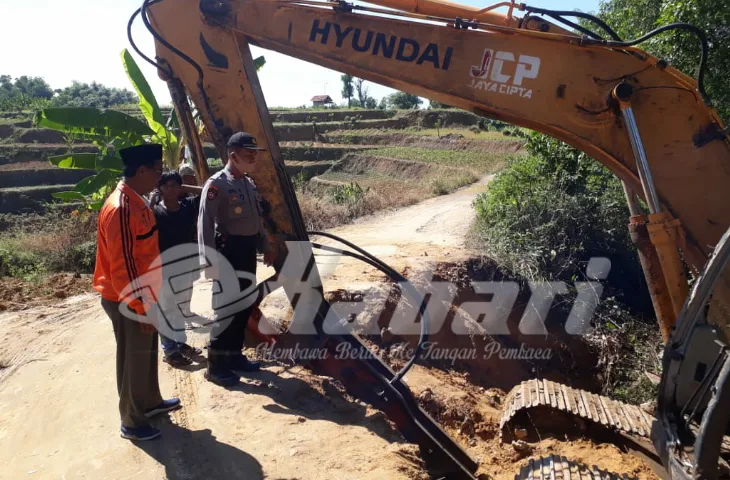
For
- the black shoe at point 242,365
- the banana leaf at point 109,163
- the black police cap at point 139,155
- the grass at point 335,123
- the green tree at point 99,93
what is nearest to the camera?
the black police cap at point 139,155

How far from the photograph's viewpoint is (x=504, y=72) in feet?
10.2

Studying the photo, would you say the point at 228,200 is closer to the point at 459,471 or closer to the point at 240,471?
the point at 240,471

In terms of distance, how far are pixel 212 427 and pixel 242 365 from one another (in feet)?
2.32

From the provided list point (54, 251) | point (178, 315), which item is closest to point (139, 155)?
point (178, 315)

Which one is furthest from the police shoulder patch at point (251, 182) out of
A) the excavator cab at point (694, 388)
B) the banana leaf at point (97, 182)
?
the banana leaf at point (97, 182)

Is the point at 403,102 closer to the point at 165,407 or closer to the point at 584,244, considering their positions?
the point at 584,244

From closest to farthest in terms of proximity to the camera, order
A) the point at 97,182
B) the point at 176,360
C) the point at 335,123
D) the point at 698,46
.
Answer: the point at 176,360 < the point at 698,46 < the point at 97,182 < the point at 335,123

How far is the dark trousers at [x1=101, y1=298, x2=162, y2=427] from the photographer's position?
3.13 meters

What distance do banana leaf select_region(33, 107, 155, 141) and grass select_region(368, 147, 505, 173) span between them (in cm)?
1564

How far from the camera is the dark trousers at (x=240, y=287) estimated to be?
12.3ft

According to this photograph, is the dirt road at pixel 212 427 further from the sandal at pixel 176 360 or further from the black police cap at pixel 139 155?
the black police cap at pixel 139 155

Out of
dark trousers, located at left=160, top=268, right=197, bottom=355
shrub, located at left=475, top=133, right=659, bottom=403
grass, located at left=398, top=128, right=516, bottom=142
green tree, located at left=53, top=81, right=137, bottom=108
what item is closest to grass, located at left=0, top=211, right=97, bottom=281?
dark trousers, located at left=160, top=268, right=197, bottom=355

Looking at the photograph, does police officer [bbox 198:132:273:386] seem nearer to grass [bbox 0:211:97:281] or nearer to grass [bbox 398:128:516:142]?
grass [bbox 0:211:97:281]

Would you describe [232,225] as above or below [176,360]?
above
